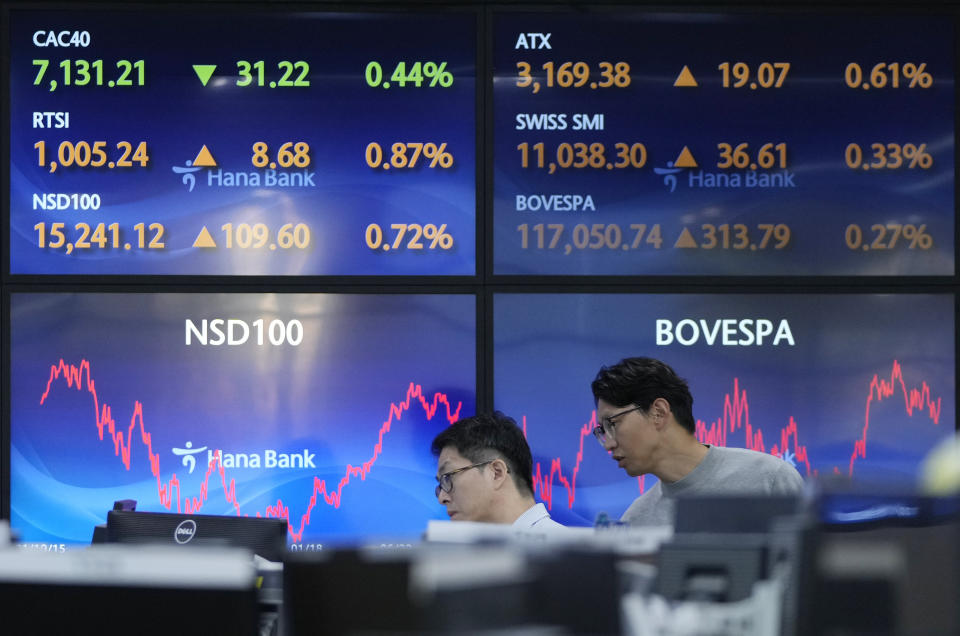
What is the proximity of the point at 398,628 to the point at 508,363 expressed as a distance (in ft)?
6.88

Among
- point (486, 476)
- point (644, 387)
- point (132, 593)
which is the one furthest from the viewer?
point (644, 387)

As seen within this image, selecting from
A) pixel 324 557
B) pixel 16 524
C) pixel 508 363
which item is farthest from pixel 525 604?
pixel 16 524

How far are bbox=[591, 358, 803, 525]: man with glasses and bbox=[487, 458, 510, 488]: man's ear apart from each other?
0.49m

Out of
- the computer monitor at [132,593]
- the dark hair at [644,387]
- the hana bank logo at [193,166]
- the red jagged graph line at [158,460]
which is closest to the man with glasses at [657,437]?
the dark hair at [644,387]

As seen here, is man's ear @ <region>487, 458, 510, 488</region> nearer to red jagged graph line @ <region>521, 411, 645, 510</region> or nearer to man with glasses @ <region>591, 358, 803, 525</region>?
man with glasses @ <region>591, 358, 803, 525</region>

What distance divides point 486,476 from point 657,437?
1.98 feet

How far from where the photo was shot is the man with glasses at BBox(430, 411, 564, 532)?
2580 millimetres

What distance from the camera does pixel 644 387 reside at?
2.94 meters

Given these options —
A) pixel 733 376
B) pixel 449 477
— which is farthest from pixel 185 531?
pixel 733 376

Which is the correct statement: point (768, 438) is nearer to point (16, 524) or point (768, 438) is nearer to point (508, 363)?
point (508, 363)

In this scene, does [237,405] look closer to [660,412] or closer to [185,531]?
[185,531]

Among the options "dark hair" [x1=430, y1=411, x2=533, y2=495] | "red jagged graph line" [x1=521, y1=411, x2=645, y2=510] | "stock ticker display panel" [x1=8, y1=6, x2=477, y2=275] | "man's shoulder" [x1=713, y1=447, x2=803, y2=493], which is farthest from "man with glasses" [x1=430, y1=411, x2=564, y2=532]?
"stock ticker display panel" [x1=8, y1=6, x2=477, y2=275]

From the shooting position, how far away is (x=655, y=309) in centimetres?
343

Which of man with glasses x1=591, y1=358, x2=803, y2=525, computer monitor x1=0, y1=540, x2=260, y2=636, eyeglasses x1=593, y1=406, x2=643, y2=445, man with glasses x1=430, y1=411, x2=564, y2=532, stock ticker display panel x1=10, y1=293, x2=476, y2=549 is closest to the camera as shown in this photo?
computer monitor x1=0, y1=540, x2=260, y2=636
